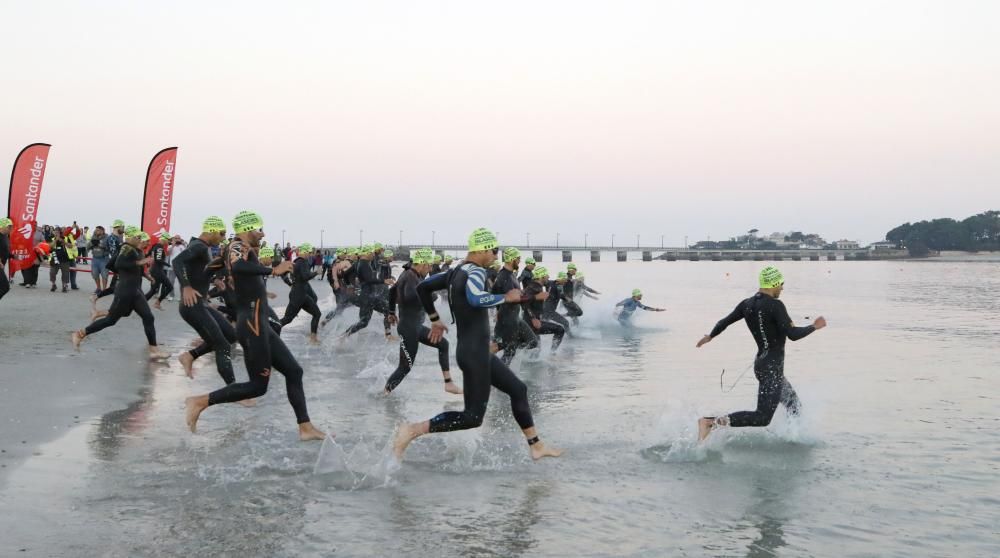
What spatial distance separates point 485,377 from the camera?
7.16m

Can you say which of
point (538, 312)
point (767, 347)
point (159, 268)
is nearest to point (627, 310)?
point (538, 312)

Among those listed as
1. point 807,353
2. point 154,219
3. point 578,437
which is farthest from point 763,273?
point 154,219

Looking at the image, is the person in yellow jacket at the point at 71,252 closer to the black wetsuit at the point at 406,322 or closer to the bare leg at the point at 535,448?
the black wetsuit at the point at 406,322

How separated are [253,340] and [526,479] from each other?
2650 millimetres

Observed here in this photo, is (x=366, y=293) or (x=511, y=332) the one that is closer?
(x=511, y=332)

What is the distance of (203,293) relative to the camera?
10.1 metres

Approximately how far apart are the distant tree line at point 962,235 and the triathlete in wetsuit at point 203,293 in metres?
190

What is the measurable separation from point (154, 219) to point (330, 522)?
21997 mm

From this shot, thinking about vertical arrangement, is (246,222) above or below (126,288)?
above

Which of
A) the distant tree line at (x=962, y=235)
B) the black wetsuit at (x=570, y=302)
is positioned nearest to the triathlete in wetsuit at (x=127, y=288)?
the black wetsuit at (x=570, y=302)

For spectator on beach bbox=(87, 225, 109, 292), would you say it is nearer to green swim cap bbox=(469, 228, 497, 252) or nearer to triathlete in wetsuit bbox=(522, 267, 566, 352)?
triathlete in wetsuit bbox=(522, 267, 566, 352)

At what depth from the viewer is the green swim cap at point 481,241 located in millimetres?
7270

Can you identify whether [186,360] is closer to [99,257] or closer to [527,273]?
[527,273]

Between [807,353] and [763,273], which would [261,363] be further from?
[807,353]
